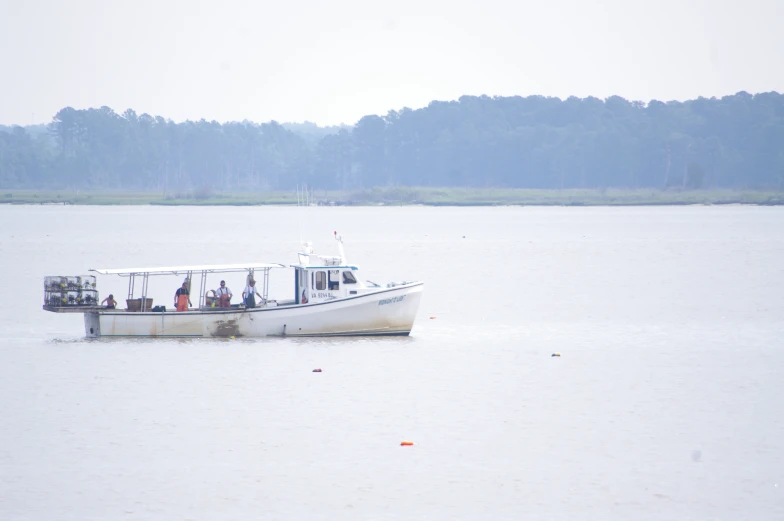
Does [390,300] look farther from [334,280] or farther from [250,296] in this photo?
[250,296]

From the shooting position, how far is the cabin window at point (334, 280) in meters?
43.2

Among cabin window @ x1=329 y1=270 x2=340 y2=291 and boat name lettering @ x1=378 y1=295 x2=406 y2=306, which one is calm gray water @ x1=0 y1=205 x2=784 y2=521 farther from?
cabin window @ x1=329 y1=270 x2=340 y2=291

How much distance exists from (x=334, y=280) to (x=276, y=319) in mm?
2410

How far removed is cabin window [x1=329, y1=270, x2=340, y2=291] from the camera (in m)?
43.2

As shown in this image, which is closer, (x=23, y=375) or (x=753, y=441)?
(x=753, y=441)

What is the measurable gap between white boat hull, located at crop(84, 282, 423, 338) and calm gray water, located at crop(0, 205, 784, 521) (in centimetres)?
66

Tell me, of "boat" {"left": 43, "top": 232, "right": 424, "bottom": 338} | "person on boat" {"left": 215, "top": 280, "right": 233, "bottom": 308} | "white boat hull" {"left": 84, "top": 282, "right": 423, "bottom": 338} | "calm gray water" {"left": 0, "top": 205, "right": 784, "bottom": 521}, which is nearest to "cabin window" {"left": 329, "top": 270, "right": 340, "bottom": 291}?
"boat" {"left": 43, "top": 232, "right": 424, "bottom": 338}

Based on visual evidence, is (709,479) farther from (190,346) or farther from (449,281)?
(449,281)

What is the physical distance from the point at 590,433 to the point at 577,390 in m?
5.71

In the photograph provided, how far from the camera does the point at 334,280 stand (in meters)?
43.2

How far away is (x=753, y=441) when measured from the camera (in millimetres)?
28625

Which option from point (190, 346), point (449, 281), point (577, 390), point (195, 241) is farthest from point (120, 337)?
point (195, 241)

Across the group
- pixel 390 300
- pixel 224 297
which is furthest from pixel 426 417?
pixel 224 297

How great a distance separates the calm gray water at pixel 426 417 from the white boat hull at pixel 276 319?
657mm
